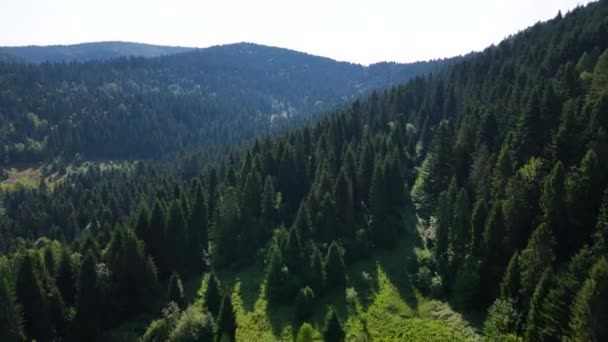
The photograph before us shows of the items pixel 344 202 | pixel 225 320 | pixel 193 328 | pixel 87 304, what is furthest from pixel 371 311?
pixel 87 304

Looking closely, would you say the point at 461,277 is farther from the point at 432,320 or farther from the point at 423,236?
the point at 423,236

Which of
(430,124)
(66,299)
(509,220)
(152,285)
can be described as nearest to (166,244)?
(152,285)

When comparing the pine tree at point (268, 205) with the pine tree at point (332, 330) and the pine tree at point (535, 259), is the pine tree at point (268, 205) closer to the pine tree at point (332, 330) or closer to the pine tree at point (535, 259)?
the pine tree at point (332, 330)

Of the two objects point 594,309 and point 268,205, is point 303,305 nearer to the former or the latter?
point 268,205

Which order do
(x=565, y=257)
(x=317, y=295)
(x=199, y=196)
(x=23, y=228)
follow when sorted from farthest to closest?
(x=23, y=228) → (x=199, y=196) → (x=317, y=295) → (x=565, y=257)

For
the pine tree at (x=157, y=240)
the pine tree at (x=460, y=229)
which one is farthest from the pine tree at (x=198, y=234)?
the pine tree at (x=460, y=229)

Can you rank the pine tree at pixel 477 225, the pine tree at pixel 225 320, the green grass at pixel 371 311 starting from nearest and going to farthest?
the green grass at pixel 371 311 → the pine tree at pixel 225 320 → the pine tree at pixel 477 225
